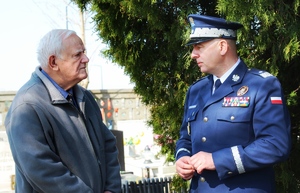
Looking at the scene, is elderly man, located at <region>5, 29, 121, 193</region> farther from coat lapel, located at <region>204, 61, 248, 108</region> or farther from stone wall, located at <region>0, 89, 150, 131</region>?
stone wall, located at <region>0, 89, 150, 131</region>

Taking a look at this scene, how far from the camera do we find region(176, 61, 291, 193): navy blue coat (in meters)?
2.24

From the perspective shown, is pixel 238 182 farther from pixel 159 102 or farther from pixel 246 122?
pixel 159 102

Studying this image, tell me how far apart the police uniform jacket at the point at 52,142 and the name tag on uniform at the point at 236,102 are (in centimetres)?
71

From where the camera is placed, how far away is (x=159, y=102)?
4652 millimetres

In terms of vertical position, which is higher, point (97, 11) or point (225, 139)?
point (97, 11)

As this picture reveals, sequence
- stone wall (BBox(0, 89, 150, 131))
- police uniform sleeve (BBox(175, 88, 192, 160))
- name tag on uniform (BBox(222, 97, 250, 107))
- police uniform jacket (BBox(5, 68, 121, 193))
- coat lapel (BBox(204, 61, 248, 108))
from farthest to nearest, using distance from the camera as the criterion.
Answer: stone wall (BBox(0, 89, 150, 131)) → police uniform sleeve (BBox(175, 88, 192, 160)) → coat lapel (BBox(204, 61, 248, 108)) → name tag on uniform (BBox(222, 97, 250, 107)) → police uniform jacket (BBox(5, 68, 121, 193))

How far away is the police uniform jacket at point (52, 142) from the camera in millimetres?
2213

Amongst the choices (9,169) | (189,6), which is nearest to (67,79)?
(189,6)

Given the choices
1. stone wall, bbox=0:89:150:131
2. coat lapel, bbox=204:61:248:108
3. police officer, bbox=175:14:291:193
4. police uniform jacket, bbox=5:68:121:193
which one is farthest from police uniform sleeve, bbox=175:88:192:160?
stone wall, bbox=0:89:150:131

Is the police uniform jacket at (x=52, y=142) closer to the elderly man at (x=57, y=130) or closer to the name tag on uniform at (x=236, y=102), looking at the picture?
the elderly man at (x=57, y=130)

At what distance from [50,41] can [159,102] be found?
92.2 inches

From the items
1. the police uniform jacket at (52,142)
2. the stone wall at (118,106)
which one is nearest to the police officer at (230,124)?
the police uniform jacket at (52,142)

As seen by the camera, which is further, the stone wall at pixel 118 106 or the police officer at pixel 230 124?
the stone wall at pixel 118 106

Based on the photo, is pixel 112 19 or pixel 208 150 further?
pixel 112 19
